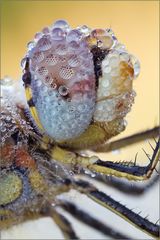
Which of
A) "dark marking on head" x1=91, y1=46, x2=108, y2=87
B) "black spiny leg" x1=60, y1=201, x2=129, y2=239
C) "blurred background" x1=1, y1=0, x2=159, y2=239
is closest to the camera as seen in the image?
"dark marking on head" x1=91, y1=46, x2=108, y2=87

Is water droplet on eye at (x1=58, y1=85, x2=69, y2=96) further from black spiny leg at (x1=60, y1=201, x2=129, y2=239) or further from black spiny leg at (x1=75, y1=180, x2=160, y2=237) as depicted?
black spiny leg at (x1=60, y1=201, x2=129, y2=239)

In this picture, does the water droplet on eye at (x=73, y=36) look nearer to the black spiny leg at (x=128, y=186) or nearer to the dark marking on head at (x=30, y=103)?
the dark marking on head at (x=30, y=103)

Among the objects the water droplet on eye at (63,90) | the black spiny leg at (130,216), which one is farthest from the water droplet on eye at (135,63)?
the black spiny leg at (130,216)

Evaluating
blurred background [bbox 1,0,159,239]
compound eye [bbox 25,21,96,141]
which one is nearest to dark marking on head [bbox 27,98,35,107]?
compound eye [bbox 25,21,96,141]

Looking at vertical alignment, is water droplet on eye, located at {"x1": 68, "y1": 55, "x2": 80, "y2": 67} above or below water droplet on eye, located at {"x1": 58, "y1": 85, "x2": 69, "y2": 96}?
above

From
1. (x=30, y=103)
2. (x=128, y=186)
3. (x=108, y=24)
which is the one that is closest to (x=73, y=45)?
(x=30, y=103)

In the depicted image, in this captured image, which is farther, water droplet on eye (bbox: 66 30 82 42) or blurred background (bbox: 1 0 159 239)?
blurred background (bbox: 1 0 159 239)

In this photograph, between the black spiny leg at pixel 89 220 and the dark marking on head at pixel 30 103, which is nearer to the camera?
the dark marking on head at pixel 30 103

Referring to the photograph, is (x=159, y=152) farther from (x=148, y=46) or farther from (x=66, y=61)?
(x=148, y=46)
